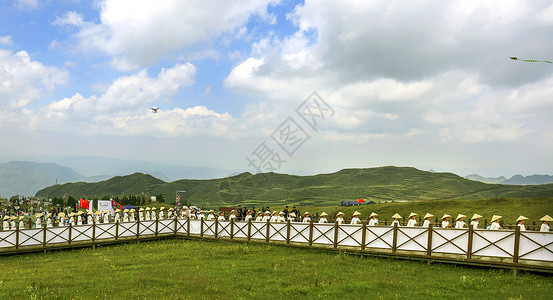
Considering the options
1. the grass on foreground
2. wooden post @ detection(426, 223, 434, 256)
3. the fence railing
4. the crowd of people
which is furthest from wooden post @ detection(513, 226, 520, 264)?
wooden post @ detection(426, 223, 434, 256)

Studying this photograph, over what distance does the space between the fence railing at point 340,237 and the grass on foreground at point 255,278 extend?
66 cm

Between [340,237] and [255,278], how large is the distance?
737 centimetres

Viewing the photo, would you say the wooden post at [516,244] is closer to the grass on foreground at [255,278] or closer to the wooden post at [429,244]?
the grass on foreground at [255,278]

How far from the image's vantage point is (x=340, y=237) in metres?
20.7

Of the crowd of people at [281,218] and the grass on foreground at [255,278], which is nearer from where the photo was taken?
the grass on foreground at [255,278]

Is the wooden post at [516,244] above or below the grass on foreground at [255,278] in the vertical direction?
above

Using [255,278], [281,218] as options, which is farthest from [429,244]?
[281,218]

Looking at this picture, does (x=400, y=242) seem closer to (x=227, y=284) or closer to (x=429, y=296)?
(x=429, y=296)

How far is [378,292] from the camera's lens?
41.5ft

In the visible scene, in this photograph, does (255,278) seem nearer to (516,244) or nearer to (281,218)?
(516,244)

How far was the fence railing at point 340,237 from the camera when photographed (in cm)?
1548

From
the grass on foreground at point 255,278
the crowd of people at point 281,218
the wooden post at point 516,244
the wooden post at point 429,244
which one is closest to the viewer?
the grass on foreground at point 255,278

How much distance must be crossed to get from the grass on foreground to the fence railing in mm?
659

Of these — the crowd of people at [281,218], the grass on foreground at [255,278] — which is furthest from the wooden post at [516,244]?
Answer: the grass on foreground at [255,278]
